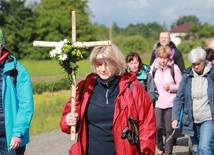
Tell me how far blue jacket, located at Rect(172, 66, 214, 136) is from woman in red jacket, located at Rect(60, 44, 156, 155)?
2.82 metres

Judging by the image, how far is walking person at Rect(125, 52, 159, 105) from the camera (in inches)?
330

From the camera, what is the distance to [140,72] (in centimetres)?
845

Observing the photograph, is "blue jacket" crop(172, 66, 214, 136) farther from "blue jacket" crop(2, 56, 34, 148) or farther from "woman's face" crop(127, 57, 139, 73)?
"blue jacket" crop(2, 56, 34, 148)

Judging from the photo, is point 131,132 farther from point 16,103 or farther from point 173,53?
point 173,53

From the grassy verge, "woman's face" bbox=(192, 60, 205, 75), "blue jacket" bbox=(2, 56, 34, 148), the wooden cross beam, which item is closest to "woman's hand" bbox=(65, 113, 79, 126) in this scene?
the wooden cross beam

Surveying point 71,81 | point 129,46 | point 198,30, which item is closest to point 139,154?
point 71,81

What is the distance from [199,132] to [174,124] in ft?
1.16

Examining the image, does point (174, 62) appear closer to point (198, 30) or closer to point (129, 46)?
point (129, 46)

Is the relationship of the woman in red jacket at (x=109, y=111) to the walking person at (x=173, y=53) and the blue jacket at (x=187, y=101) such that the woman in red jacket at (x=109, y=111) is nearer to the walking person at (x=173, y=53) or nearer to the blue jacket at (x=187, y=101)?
the blue jacket at (x=187, y=101)

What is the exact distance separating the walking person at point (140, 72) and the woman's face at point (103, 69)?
3.68 m

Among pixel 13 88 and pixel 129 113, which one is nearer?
pixel 129 113

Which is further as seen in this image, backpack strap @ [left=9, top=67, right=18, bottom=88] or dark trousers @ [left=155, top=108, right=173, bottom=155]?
dark trousers @ [left=155, top=108, right=173, bottom=155]

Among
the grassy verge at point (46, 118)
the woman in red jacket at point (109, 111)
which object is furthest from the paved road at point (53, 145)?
the woman in red jacket at point (109, 111)

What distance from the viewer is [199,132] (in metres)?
7.46
